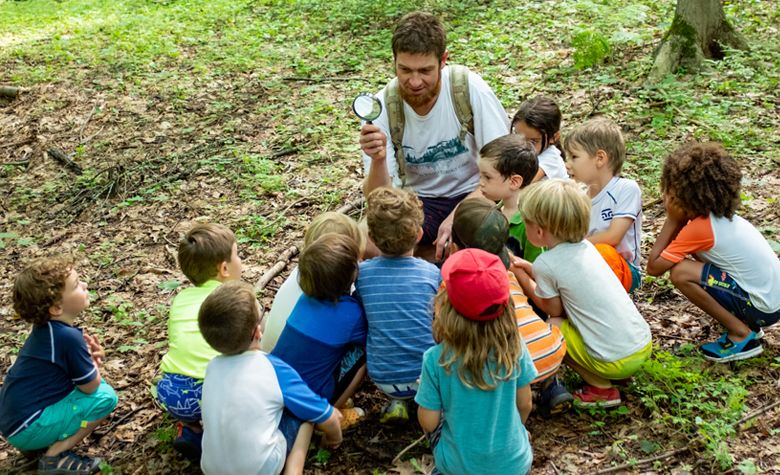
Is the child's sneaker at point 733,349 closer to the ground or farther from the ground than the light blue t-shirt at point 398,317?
closer to the ground

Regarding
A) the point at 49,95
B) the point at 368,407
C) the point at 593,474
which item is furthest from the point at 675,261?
the point at 49,95

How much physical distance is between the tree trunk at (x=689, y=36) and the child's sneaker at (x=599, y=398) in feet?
16.0

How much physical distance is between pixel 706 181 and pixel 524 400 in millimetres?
1785

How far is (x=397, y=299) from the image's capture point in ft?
12.1

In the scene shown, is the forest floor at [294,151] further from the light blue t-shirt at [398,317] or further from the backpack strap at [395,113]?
the backpack strap at [395,113]

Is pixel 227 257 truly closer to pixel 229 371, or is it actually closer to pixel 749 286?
pixel 229 371

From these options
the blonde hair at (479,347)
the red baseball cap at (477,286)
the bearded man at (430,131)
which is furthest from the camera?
the bearded man at (430,131)

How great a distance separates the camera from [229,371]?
3.24 metres

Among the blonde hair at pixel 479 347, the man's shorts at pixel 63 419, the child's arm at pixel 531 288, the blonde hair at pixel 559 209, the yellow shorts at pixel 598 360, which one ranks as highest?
the blonde hair at pixel 559 209

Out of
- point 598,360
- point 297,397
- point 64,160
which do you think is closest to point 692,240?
point 598,360

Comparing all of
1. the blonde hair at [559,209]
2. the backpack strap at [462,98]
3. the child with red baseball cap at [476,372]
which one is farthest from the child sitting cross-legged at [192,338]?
the backpack strap at [462,98]

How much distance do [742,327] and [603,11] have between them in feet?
22.2

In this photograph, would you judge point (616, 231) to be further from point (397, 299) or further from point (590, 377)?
point (397, 299)

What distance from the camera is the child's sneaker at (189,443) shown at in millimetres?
3715
